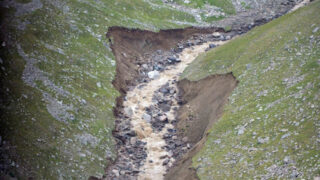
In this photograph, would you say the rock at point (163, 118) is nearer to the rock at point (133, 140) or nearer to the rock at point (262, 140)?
the rock at point (133, 140)

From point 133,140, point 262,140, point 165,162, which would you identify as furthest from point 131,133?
point 262,140

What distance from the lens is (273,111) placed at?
88.2 feet

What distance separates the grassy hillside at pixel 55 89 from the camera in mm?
27656

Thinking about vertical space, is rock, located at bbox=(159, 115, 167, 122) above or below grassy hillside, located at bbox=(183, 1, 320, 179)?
below

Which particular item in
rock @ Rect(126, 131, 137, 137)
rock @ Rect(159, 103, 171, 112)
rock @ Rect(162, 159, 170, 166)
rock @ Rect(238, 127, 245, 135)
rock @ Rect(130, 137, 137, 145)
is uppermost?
rock @ Rect(238, 127, 245, 135)

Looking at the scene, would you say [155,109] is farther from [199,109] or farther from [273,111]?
[273,111]

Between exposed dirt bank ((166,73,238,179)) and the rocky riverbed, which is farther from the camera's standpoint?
the rocky riverbed

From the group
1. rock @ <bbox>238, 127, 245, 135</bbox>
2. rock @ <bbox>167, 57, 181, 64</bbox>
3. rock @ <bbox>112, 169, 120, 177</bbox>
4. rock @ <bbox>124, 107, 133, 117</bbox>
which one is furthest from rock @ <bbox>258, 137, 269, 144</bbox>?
rock @ <bbox>167, 57, 181, 64</bbox>

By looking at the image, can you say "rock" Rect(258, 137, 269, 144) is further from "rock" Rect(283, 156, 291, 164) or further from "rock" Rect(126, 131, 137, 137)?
"rock" Rect(126, 131, 137, 137)

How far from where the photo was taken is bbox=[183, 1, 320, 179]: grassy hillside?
22203 mm

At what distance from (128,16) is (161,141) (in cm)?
2585

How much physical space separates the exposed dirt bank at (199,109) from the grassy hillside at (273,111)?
110cm

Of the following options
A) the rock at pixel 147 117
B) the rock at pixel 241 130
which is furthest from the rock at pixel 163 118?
the rock at pixel 241 130

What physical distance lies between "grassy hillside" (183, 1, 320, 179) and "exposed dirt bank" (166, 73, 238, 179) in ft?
3.62
